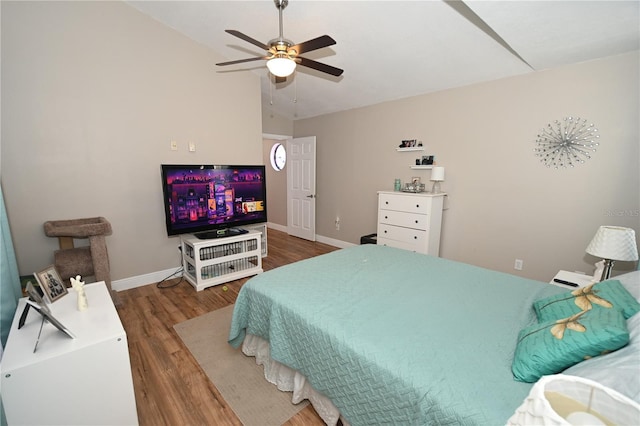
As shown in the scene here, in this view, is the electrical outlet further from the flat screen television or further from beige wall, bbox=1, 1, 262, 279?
beige wall, bbox=1, 1, 262, 279

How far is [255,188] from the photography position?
378 cm

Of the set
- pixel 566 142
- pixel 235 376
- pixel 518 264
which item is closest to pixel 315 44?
pixel 235 376

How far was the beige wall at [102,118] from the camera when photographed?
2.57m

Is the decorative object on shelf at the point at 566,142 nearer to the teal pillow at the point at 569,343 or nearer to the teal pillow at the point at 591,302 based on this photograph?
the teal pillow at the point at 591,302

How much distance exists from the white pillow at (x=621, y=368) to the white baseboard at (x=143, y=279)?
3.79m

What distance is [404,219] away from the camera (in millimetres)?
3678

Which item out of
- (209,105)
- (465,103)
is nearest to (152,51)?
(209,105)

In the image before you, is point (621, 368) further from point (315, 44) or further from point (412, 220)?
point (412, 220)

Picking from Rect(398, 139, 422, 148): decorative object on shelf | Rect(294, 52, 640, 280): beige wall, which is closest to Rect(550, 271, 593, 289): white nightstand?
Rect(294, 52, 640, 280): beige wall

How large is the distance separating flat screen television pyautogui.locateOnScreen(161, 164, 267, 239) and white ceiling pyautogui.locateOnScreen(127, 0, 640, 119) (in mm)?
1430

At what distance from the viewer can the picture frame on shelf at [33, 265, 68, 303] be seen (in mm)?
1638

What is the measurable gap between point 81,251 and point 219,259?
1.31 m

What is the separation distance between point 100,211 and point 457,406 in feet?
11.8

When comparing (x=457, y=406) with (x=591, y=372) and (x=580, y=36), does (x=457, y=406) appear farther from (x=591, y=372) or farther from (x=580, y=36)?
(x=580, y=36)
